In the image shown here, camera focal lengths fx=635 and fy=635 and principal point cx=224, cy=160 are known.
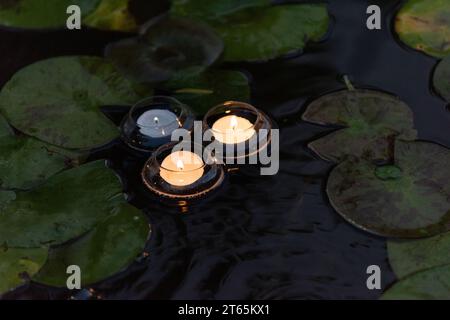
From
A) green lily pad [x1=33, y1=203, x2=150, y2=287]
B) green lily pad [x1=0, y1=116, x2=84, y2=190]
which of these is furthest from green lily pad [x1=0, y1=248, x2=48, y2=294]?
green lily pad [x1=0, y1=116, x2=84, y2=190]

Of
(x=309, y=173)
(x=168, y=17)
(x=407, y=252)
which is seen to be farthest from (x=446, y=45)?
(x=168, y=17)

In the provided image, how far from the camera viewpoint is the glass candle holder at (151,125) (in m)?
1.69

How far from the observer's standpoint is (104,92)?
1.77m

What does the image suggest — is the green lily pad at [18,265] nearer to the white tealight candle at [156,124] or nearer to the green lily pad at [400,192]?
the white tealight candle at [156,124]

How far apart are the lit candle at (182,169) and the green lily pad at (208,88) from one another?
198mm

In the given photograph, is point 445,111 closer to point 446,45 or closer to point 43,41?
point 446,45

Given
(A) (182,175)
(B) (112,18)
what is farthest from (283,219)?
(B) (112,18)

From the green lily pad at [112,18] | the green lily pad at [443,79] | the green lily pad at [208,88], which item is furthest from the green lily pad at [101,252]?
the green lily pad at [443,79]

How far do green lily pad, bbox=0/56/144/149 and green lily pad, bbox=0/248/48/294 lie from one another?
0.33 metres

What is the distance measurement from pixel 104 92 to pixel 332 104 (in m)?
0.63

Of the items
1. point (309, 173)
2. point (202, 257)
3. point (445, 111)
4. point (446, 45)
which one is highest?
point (446, 45)

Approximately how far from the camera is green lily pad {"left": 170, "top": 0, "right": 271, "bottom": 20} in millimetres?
2002

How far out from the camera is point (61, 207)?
1.52 m

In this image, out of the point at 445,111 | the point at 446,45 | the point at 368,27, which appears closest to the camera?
the point at 445,111
